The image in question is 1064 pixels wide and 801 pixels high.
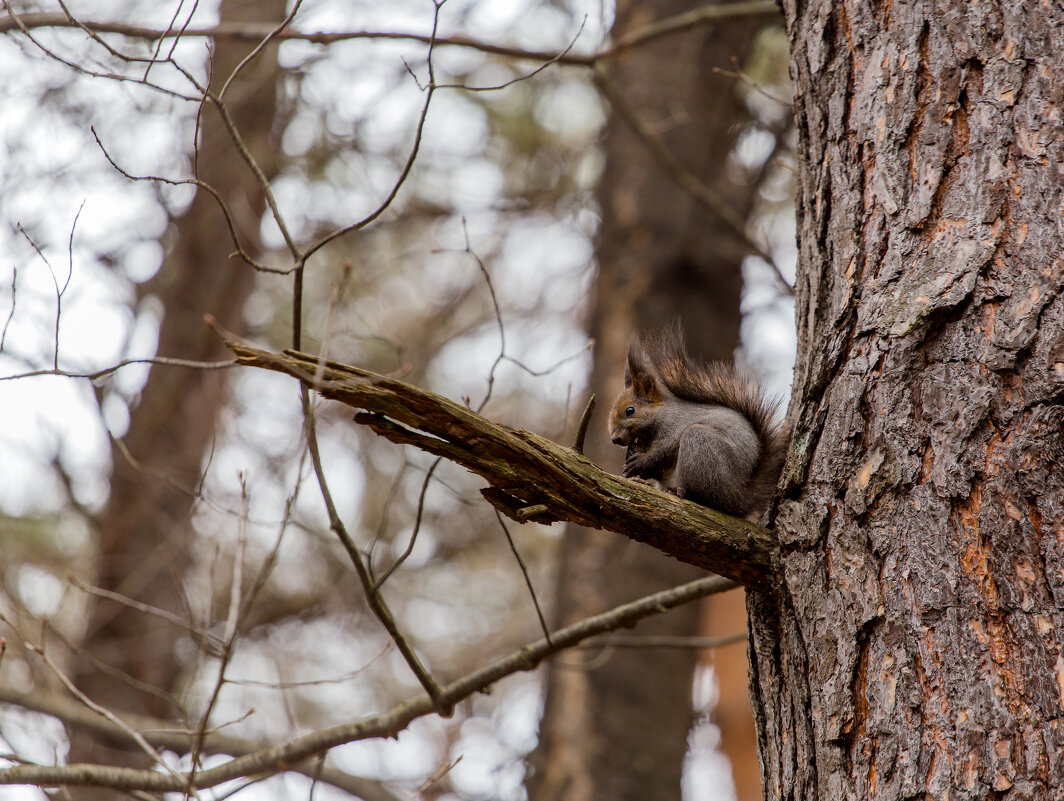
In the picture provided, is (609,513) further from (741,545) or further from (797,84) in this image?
(797,84)

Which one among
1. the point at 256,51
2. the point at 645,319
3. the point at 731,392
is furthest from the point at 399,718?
the point at 645,319

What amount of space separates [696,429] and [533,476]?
741 mm

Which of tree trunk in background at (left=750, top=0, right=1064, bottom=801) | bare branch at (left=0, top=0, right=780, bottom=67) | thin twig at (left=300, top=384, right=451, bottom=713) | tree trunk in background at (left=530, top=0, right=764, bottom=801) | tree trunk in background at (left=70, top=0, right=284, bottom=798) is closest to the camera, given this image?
tree trunk in background at (left=750, top=0, right=1064, bottom=801)

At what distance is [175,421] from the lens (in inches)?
211

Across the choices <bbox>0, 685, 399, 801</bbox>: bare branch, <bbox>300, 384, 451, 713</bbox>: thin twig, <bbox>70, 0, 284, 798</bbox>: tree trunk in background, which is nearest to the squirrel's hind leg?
<bbox>300, 384, 451, 713</bbox>: thin twig

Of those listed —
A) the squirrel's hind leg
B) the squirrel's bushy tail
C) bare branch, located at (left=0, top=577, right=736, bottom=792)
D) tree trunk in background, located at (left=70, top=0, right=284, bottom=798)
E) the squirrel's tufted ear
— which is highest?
tree trunk in background, located at (left=70, top=0, right=284, bottom=798)

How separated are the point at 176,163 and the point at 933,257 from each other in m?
3.77

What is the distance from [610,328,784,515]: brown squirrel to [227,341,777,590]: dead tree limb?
15.8 inches

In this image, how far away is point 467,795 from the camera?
400cm

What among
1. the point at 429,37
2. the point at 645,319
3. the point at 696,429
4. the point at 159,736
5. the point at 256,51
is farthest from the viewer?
the point at 645,319

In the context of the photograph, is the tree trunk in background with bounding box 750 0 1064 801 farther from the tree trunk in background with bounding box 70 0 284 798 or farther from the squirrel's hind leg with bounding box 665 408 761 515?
the tree trunk in background with bounding box 70 0 284 798

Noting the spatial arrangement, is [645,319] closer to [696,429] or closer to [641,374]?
[641,374]

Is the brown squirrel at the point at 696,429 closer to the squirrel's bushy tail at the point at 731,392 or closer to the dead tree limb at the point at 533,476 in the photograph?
the squirrel's bushy tail at the point at 731,392

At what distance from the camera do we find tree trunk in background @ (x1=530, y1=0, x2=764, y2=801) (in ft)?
13.3
